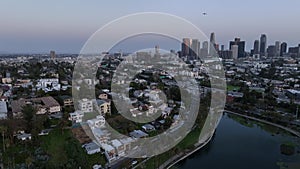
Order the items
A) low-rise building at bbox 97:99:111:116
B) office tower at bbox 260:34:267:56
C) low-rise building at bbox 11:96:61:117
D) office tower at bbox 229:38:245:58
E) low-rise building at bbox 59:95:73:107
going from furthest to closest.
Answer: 1. office tower at bbox 260:34:267:56
2. office tower at bbox 229:38:245:58
3. low-rise building at bbox 59:95:73:107
4. low-rise building at bbox 97:99:111:116
5. low-rise building at bbox 11:96:61:117

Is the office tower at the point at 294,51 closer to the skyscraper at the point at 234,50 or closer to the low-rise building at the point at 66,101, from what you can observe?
the skyscraper at the point at 234,50

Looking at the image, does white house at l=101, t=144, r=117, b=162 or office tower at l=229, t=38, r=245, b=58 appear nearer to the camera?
white house at l=101, t=144, r=117, b=162

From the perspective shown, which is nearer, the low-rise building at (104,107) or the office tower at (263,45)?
the low-rise building at (104,107)

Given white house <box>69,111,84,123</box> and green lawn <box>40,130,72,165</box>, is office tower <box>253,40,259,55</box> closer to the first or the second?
white house <box>69,111,84,123</box>

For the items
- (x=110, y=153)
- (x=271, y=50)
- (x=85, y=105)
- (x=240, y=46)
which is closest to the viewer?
(x=110, y=153)

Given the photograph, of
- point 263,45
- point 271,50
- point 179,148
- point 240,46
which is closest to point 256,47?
point 263,45

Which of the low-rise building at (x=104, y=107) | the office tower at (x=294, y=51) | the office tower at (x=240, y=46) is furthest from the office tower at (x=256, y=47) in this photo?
the low-rise building at (x=104, y=107)

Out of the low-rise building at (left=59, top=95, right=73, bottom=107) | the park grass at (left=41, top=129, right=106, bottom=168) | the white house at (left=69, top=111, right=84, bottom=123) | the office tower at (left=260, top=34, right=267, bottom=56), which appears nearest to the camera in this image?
the park grass at (left=41, top=129, right=106, bottom=168)

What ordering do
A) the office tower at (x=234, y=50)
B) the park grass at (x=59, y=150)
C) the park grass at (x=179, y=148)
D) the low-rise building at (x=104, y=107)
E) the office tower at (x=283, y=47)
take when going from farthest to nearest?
the office tower at (x=283, y=47) → the office tower at (x=234, y=50) → the low-rise building at (x=104, y=107) → the park grass at (x=179, y=148) → the park grass at (x=59, y=150)

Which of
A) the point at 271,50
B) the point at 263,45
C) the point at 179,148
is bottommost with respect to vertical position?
the point at 179,148

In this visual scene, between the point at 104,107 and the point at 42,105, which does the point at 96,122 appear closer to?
the point at 104,107

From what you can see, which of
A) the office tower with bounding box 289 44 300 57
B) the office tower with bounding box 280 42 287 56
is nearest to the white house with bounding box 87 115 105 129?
the office tower with bounding box 289 44 300 57

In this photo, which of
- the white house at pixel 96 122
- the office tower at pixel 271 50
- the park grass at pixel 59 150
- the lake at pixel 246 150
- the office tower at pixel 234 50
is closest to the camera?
the park grass at pixel 59 150
